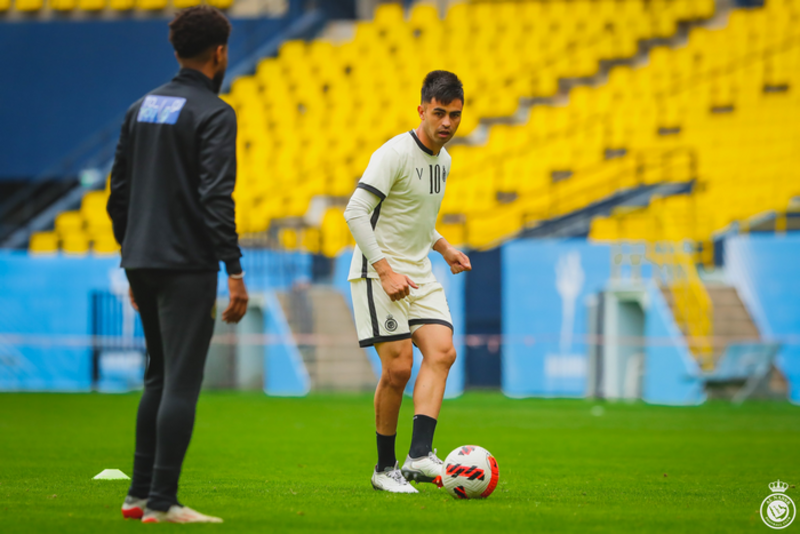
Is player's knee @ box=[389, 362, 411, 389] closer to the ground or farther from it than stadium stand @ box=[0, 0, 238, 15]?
closer to the ground

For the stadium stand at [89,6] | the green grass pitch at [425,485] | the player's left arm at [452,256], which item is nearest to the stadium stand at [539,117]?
the stadium stand at [89,6]

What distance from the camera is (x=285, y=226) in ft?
69.1

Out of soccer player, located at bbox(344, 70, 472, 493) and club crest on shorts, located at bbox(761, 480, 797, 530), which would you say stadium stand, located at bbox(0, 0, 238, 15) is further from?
club crest on shorts, located at bbox(761, 480, 797, 530)

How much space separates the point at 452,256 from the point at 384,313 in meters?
0.61

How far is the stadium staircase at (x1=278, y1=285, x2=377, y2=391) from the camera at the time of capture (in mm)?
17938

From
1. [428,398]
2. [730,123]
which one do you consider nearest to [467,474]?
[428,398]

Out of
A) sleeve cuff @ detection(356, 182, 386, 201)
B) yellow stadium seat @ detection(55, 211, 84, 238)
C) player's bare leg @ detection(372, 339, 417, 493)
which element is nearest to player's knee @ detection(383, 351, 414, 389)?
player's bare leg @ detection(372, 339, 417, 493)

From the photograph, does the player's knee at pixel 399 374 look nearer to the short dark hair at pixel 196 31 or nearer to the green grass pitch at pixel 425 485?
the green grass pitch at pixel 425 485

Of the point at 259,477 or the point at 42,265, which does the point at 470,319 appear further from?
the point at 259,477

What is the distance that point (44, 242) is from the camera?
2225cm

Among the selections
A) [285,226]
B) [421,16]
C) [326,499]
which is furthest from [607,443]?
[421,16]

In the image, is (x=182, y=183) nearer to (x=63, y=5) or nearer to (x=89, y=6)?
(x=89, y=6)

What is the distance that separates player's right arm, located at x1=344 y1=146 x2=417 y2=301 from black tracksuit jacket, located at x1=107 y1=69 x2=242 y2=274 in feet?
3.97

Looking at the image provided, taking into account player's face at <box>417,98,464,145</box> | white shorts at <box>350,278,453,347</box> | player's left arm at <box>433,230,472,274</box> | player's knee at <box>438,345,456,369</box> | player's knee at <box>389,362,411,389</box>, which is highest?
player's face at <box>417,98,464,145</box>
